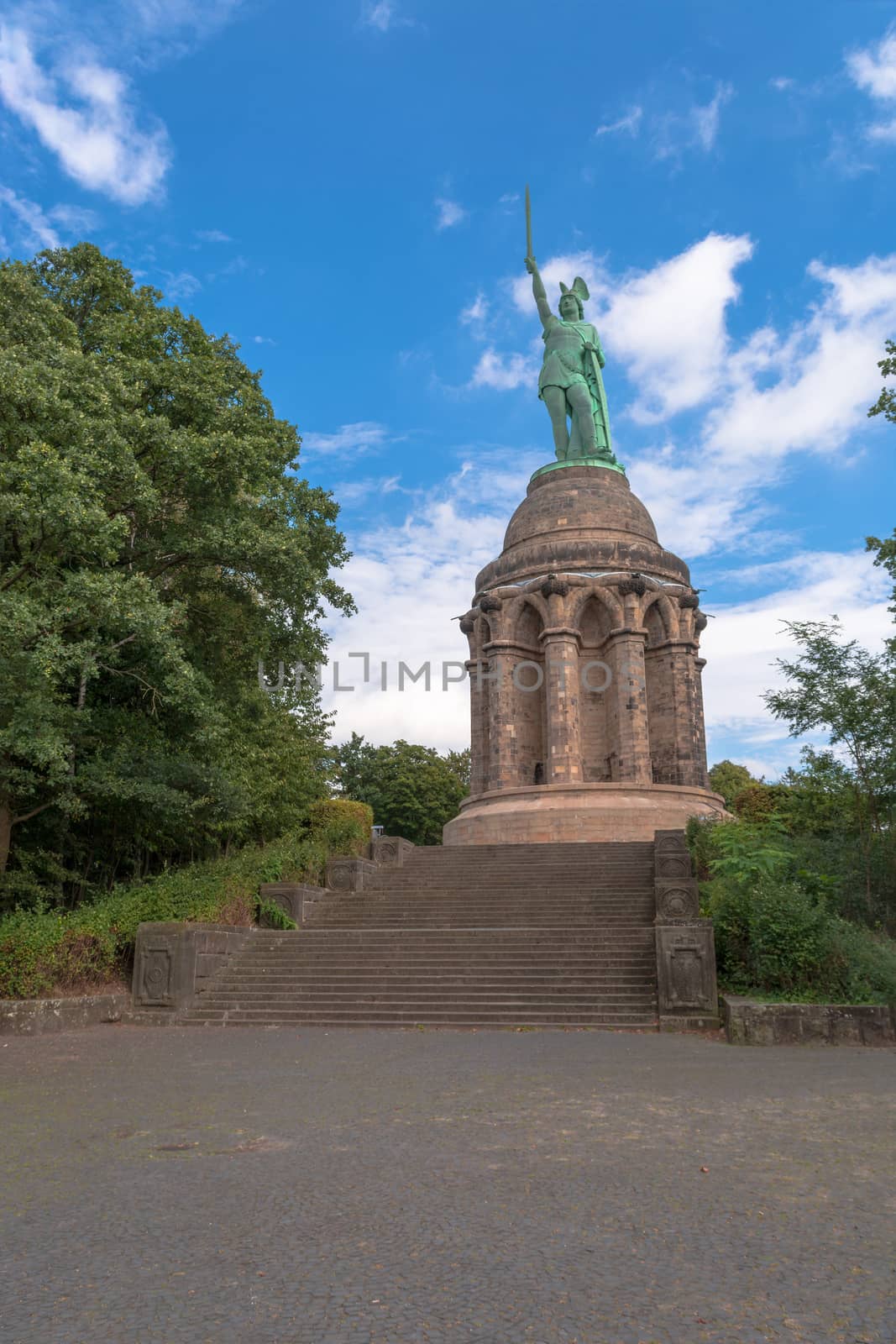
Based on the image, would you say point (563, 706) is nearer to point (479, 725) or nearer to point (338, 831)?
point (479, 725)

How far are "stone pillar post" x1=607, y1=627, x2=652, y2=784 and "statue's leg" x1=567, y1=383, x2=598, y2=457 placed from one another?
A: 318 inches

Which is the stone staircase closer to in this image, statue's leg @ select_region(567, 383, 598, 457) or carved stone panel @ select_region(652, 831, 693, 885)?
carved stone panel @ select_region(652, 831, 693, 885)

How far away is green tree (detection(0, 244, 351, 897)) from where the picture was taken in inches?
504

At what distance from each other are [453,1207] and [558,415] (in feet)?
105

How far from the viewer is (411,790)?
156ft

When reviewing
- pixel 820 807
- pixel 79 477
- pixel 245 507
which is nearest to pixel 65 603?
pixel 79 477

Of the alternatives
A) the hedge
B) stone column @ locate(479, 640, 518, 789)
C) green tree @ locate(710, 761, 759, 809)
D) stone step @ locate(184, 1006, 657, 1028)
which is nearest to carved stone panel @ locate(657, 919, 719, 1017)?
stone step @ locate(184, 1006, 657, 1028)

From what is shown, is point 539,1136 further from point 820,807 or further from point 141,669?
point 820,807

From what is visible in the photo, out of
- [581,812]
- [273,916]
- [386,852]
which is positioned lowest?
[273,916]

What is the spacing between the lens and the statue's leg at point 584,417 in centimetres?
3353

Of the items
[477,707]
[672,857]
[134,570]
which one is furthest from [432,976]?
[477,707]

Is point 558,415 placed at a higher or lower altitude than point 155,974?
higher

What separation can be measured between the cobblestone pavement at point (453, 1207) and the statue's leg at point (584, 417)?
28.0 m

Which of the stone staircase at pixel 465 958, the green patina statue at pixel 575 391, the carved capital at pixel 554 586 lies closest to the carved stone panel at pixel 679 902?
the stone staircase at pixel 465 958
